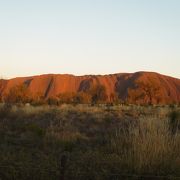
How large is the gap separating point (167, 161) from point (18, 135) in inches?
346

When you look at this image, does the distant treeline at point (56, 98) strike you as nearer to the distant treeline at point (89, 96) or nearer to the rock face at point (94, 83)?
the distant treeline at point (89, 96)

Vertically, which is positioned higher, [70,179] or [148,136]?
[148,136]

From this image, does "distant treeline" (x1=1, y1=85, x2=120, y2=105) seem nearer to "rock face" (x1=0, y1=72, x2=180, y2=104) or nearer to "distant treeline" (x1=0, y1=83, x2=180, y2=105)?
"distant treeline" (x1=0, y1=83, x2=180, y2=105)

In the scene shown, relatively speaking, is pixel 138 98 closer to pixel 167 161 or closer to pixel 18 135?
pixel 18 135

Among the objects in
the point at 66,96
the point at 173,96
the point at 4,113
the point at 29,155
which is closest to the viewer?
the point at 29,155

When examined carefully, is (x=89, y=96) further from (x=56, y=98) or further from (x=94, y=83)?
(x=94, y=83)

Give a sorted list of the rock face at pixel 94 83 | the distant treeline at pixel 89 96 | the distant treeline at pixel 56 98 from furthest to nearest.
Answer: the rock face at pixel 94 83
the distant treeline at pixel 89 96
the distant treeline at pixel 56 98

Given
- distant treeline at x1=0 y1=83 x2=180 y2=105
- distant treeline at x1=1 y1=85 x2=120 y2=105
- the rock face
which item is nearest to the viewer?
distant treeline at x1=1 y1=85 x2=120 y2=105

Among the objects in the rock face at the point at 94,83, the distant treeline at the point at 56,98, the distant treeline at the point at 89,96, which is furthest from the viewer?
the rock face at the point at 94,83

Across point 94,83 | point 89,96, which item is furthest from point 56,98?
point 94,83

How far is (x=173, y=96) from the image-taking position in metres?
120

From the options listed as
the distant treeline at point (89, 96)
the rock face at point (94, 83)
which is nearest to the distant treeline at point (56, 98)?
the distant treeline at point (89, 96)

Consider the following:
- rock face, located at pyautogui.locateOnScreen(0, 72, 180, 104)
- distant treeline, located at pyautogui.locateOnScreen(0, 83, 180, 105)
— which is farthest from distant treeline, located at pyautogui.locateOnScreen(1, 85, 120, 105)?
rock face, located at pyautogui.locateOnScreen(0, 72, 180, 104)

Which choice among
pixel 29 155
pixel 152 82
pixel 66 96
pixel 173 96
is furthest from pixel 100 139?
pixel 173 96
